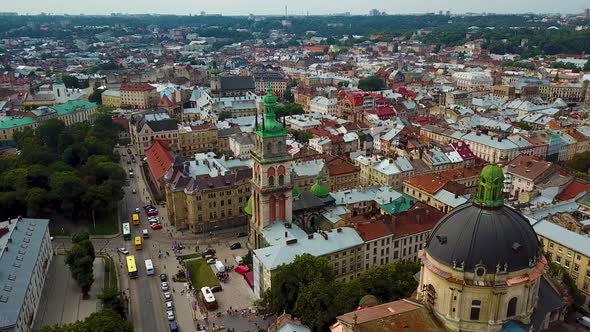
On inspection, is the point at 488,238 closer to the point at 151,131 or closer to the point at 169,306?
the point at 169,306

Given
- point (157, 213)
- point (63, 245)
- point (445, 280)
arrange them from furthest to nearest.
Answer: point (157, 213) < point (63, 245) < point (445, 280)

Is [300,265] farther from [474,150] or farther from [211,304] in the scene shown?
[474,150]

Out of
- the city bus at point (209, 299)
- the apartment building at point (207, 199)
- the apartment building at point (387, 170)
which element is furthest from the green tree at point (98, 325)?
the apartment building at point (387, 170)

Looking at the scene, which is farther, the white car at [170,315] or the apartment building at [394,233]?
the apartment building at [394,233]

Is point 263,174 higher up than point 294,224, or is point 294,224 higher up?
point 263,174

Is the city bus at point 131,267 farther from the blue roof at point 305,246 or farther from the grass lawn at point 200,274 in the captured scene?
the blue roof at point 305,246

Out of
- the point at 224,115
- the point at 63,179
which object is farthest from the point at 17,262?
the point at 224,115

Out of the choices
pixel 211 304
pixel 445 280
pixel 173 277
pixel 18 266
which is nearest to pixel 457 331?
pixel 445 280
